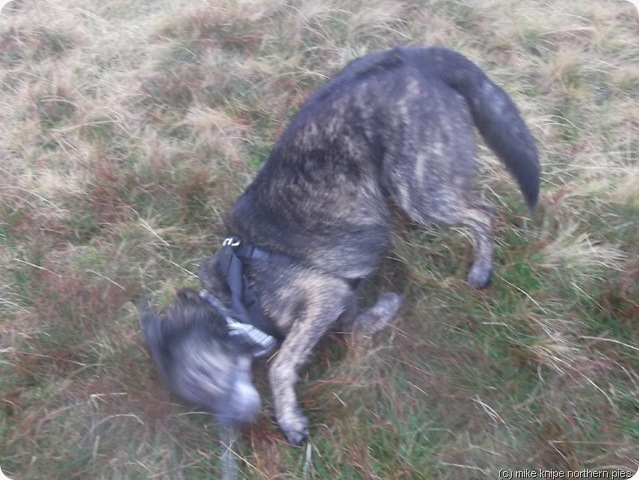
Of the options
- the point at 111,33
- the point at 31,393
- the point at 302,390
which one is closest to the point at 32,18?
the point at 111,33

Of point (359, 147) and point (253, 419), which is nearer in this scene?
point (253, 419)

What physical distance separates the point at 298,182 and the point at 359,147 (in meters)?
0.38

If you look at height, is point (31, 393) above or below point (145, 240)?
below

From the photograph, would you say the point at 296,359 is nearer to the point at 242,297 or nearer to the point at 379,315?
the point at 242,297

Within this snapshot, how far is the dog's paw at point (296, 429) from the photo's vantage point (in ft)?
9.90

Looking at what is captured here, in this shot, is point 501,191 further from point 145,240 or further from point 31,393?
point 31,393

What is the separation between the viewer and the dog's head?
9.46 feet

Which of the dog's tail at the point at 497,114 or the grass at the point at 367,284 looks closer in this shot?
the grass at the point at 367,284

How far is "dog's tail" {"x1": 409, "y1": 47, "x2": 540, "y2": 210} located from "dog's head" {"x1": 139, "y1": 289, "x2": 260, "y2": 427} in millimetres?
1700

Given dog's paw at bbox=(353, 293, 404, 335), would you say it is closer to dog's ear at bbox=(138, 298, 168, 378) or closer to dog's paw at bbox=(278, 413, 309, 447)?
dog's paw at bbox=(278, 413, 309, 447)

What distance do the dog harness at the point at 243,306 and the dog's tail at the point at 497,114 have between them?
52.6 inches

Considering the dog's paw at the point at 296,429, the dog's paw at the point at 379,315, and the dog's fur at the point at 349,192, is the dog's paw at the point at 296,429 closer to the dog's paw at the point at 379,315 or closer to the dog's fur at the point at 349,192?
the dog's fur at the point at 349,192

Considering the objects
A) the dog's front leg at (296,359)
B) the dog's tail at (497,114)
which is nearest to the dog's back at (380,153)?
the dog's tail at (497,114)

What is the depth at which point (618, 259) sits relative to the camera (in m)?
3.27
